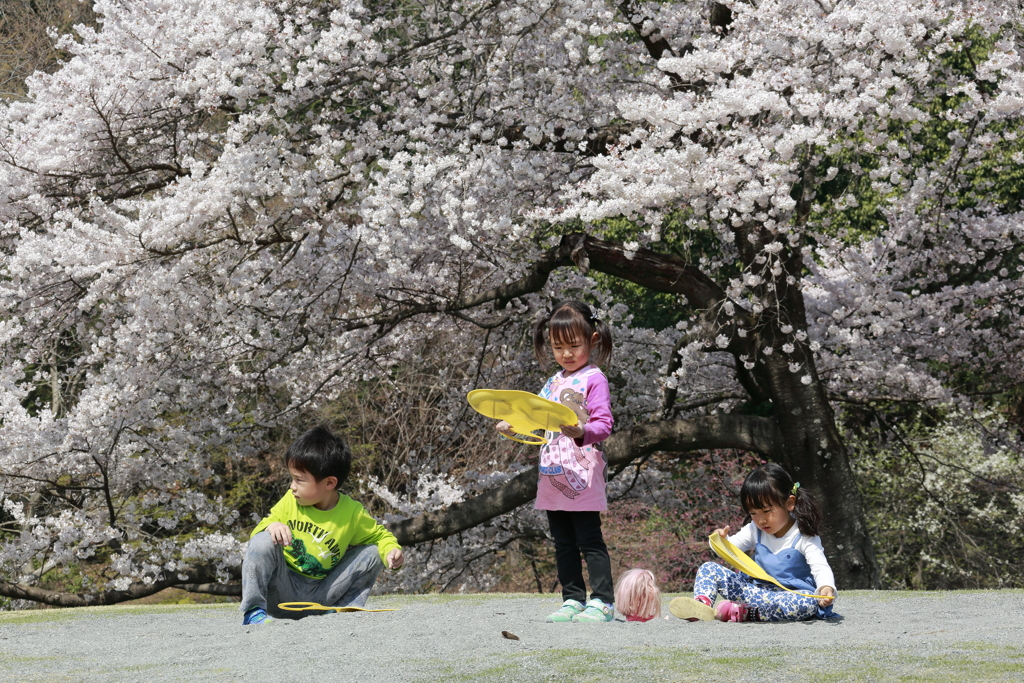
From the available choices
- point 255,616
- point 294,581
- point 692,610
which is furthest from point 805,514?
point 255,616

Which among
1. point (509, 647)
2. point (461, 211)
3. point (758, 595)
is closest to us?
point (509, 647)

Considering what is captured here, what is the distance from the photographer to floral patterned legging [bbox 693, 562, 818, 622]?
12.7 feet

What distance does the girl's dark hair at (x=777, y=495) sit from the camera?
400 cm

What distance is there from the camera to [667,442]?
726cm

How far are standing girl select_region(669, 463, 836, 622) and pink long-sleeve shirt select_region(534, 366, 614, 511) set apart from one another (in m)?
0.54

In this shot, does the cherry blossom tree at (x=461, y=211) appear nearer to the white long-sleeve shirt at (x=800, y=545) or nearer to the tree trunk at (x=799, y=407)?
the tree trunk at (x=799, y=407)

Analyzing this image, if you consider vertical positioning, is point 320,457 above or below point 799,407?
below

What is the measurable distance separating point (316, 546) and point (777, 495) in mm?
1835

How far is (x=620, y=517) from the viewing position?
38.8 ft

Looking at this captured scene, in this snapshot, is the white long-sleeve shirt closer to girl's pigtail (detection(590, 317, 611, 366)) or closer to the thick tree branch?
girl's pigtail (detection(590, 317, 611, 366))

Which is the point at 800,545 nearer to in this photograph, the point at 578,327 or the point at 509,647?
the point at 578,327

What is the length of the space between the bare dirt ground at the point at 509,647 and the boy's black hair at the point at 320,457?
21.8 inches

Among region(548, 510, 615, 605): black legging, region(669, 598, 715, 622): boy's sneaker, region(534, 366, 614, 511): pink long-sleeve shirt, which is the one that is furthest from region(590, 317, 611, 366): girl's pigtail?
region(669, 598, 715, 622): boy's sneaker

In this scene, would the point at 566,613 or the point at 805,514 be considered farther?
the point at 805,514
